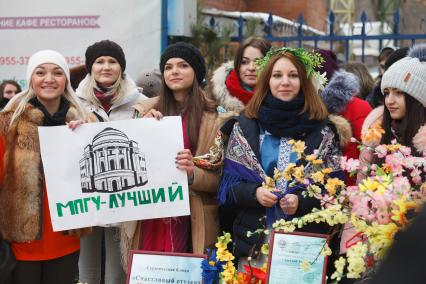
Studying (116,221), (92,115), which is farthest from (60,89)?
(116,221)

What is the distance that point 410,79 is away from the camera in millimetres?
3553

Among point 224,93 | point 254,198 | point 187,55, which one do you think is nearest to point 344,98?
point 224,93

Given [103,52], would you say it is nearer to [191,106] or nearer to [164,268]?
[191,106]

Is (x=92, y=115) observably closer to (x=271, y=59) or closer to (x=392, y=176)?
(x=271, y=59)

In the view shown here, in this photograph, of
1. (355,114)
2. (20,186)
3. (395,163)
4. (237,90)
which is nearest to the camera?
(395,163)

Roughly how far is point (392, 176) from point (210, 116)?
6.82ft

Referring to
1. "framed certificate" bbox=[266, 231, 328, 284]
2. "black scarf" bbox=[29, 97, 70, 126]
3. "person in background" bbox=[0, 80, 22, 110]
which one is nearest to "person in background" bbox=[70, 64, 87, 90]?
"person in background" bbox=[0, 80, 22, 110]

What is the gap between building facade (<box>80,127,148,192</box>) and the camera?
3754 millimetres

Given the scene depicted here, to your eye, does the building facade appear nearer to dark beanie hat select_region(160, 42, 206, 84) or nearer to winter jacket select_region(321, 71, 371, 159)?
dark beanie hat select_region(160, 42, 206, 84)

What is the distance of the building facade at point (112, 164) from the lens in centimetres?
375

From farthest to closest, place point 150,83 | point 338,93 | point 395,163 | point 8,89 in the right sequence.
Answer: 1. point 8,89
2. point 150,83
3. point 338,93
4. point 395,163

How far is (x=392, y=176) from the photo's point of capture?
204 centimetres

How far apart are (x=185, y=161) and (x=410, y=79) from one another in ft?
4.13

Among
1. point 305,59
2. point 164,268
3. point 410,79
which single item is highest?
point 305,59
